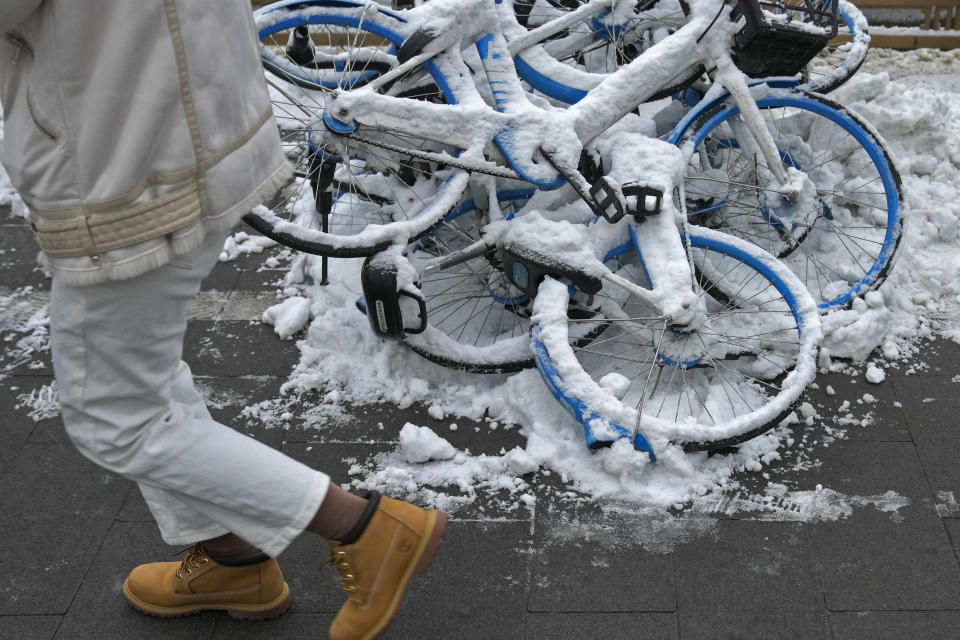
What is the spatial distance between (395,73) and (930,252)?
2.54 meters

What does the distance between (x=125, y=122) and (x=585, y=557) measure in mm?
1829

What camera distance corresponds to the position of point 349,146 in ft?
11.3

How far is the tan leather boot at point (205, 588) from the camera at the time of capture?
8.69ft

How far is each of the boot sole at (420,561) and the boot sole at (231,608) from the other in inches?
14.7

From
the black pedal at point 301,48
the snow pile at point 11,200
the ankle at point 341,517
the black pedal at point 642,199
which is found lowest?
the snow pile at point 11,200

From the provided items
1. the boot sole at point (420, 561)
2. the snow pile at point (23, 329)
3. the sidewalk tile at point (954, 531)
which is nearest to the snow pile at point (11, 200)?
the snow pile at point (23, 329)

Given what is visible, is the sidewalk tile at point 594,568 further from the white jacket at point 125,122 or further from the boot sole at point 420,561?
the white jacket at point 125,122

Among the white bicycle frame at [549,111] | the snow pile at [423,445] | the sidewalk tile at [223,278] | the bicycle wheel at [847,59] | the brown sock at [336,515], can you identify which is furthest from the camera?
the sidewalk tile at [223,278]

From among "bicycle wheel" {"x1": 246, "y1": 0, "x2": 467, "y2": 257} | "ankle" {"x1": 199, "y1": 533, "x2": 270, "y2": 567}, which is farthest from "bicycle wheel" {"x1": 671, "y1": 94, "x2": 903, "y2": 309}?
"ankle" {"x1": 199, "y1": 533, "x2": 270, "y2": 567}

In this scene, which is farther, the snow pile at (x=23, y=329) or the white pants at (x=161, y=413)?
the snow pile at (x=23, y=329)

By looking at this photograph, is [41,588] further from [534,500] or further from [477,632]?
[534,500]

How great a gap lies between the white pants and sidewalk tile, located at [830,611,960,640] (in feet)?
4.90

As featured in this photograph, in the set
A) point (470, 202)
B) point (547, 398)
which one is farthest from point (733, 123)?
point (547, 398)

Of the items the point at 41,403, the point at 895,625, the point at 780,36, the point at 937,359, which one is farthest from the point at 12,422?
the point at 937,359
